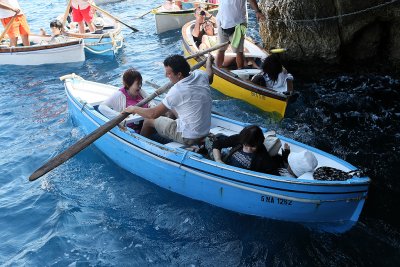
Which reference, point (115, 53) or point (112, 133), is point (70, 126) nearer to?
point (112, 133)

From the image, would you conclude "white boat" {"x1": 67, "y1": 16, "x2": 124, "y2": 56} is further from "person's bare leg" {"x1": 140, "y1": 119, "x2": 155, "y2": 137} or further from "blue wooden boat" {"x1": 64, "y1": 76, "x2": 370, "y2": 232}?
"person's bare leg" {"x1": 140, "y1": 119, "x2": 155, "y2": 137}

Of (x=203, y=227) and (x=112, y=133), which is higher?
(x=112, y=133)

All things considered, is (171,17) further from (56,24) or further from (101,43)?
(56,24)

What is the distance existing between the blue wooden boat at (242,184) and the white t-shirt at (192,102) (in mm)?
369

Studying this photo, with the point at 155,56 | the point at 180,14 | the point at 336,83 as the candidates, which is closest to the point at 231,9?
the point at 336,83

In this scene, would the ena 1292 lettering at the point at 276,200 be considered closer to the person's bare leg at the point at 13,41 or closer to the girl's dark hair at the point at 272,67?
the girl's dark hair at the point at 272,67

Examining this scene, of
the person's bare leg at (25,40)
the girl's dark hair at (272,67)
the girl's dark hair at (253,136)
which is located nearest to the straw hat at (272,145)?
the girl's dark hair at (253,136)

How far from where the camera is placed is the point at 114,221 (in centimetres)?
564

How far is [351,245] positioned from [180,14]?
1133 centimetres

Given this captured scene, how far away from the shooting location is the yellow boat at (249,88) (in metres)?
7.68

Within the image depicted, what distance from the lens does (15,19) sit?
10.9 meters

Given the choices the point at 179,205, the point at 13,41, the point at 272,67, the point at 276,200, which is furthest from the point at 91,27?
the point at 276,200

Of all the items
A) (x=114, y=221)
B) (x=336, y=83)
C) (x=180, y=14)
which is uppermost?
(x=180, y=14)

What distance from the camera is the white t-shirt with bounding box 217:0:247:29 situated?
8.29 meters
